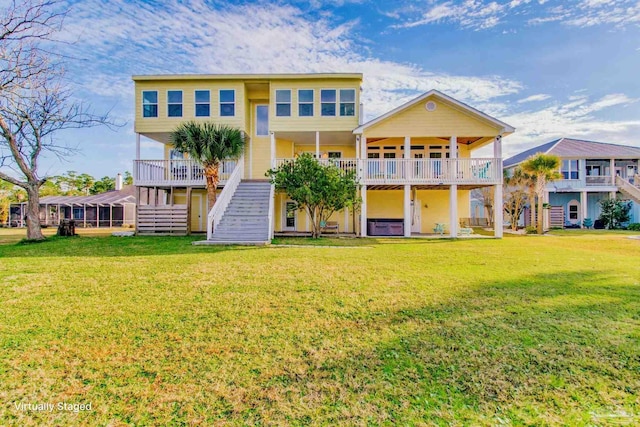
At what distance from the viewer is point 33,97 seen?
32.5 ft

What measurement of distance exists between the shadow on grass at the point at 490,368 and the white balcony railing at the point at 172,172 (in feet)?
44.0

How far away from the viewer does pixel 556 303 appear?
4.62 m

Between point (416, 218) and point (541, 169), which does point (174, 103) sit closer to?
point (416, 218)

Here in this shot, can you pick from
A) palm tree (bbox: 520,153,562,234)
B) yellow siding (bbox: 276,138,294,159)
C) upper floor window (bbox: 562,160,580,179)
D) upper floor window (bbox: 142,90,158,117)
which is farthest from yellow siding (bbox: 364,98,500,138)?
upper floor window (bbox: 562,160,580,179)

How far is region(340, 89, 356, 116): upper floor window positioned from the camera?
16.1 metres

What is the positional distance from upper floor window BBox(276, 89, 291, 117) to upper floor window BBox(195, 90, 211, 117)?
3546 mm

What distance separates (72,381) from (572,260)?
1027cm

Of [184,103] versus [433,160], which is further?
[184,103]

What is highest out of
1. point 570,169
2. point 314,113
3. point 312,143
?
point 314,113

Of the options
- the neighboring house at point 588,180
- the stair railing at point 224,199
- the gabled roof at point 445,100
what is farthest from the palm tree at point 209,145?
the neighboring house at point 588,180

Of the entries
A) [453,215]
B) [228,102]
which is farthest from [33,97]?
[453,215]

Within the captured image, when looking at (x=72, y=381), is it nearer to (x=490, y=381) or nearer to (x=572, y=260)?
(x=490, y=381)

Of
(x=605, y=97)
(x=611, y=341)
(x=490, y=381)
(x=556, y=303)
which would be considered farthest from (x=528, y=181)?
(x=490, y=381)

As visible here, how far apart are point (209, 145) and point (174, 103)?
4.65 m
